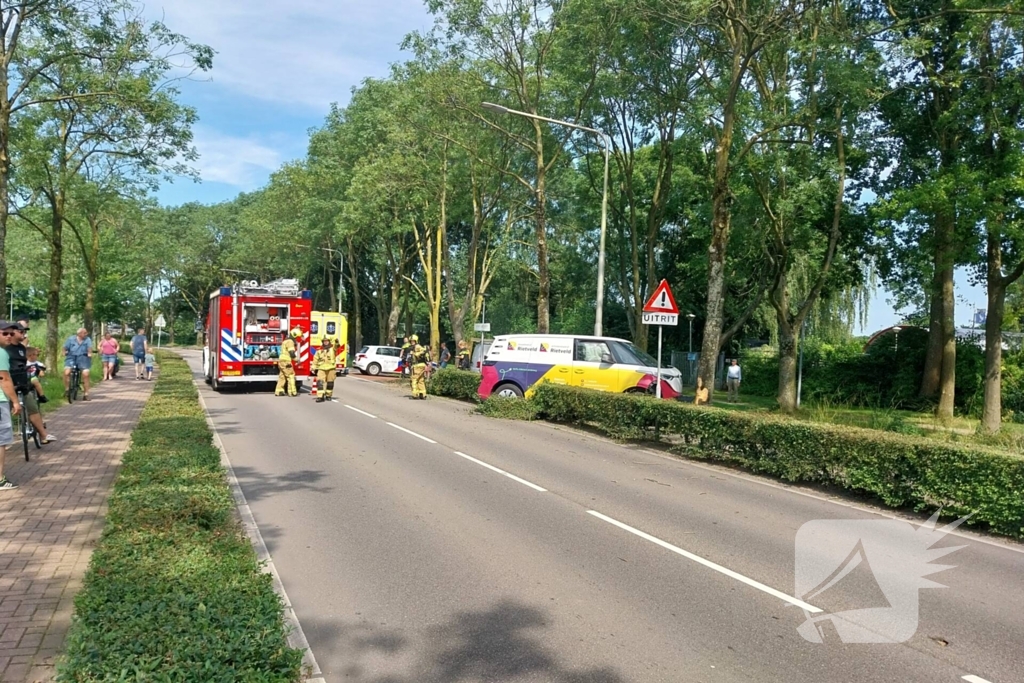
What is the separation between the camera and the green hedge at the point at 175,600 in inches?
143

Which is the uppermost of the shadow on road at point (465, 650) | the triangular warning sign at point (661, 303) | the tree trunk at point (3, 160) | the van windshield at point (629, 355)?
the tree trunk at point (3, 160)

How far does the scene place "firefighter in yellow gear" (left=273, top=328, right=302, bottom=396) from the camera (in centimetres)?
2220

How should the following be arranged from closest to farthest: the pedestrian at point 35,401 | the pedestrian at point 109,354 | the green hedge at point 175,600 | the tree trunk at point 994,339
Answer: the green hedge at point 175,600 < the pedestrian at point 35,401 < the tree trunk at point 994,339 < the pedestrian at point 109,354

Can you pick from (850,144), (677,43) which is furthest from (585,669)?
(850,144)

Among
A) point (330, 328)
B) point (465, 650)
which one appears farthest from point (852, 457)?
point (330, 328)

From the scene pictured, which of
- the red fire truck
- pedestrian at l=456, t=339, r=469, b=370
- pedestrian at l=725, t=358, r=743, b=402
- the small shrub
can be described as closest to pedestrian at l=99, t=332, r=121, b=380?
the red fire truck

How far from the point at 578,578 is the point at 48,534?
449 centimetres

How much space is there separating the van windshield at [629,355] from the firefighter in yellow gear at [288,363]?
932cm

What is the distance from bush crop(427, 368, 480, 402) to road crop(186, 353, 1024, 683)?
399 inches

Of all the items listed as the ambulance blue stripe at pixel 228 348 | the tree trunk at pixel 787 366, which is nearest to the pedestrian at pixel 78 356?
the ambulance blue stripe at pixel 228 348

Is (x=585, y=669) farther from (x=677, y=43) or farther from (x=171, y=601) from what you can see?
(x=677, y=43)

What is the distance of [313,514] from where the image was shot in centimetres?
813

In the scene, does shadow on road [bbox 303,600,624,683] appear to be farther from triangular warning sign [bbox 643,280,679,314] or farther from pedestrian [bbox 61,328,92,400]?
pedestrian [bbox 61,328,92,400]

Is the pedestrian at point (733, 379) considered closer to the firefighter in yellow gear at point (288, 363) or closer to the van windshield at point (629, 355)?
the van windshield at point (629, 355)
